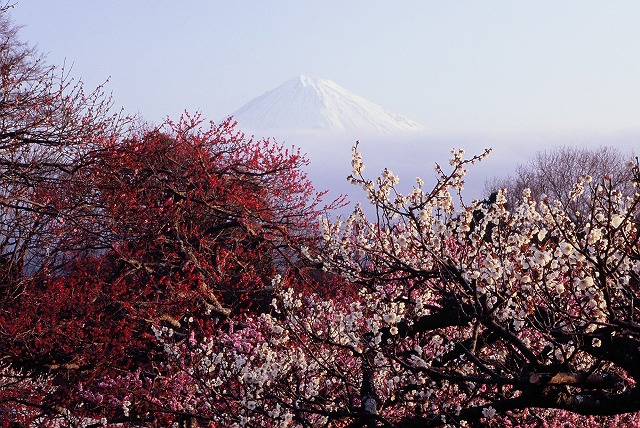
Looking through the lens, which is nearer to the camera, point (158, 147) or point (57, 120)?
point (57, 120)

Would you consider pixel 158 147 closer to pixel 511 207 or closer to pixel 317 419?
pixel 317 419

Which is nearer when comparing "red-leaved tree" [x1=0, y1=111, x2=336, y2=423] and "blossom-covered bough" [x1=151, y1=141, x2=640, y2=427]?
"blossom-covered bough" [x1=151, y1=141, x2=640, y2=427]

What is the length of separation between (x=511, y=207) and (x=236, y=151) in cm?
3398

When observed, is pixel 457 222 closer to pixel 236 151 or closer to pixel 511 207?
pixel 236 151

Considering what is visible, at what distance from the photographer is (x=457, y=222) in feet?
26.8

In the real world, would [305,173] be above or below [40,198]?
above

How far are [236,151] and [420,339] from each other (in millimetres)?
17269

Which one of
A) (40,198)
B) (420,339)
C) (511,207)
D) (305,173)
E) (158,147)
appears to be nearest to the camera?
(420,339)

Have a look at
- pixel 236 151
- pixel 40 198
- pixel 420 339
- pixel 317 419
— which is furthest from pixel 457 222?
pixel 236 151

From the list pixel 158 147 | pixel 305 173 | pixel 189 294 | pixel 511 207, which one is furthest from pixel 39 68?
pixel 511 207

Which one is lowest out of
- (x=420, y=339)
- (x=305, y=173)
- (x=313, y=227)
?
→ (x=420, y=339)

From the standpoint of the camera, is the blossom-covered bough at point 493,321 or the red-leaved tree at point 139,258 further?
the red-leaved tree at point 139,258

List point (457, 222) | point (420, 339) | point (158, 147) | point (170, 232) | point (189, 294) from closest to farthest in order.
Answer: point (457, 222) < point (420, 339) < point (189, 294) < point (170, 232) < point (158, 147)

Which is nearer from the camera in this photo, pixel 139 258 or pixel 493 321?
pixel 493 321
